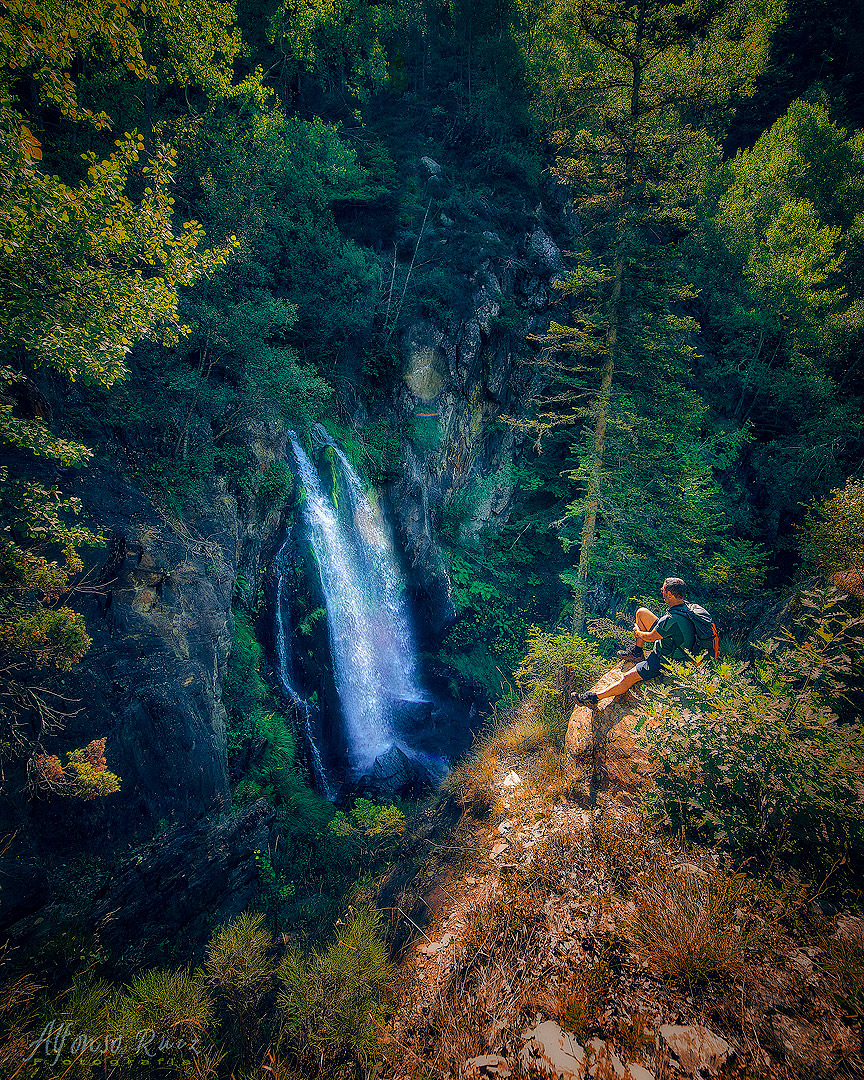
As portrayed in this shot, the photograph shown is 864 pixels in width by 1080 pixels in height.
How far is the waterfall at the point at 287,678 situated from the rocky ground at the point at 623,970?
529 cm

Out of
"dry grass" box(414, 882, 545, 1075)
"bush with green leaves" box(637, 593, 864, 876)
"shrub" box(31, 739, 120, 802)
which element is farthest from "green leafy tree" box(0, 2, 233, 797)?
"bush with green leaves" box(637, 593, 864, 876)

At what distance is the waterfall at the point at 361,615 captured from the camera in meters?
9.76

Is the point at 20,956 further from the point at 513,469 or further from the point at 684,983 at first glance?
the point at 513,469

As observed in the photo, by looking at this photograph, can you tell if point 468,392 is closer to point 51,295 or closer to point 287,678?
point 287,678

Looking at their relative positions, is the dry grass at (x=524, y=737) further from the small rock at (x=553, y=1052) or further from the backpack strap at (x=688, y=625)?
the small rock at (x=553, y=1052)

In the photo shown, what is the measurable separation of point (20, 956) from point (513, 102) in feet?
86.3

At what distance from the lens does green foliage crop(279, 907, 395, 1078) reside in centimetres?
321

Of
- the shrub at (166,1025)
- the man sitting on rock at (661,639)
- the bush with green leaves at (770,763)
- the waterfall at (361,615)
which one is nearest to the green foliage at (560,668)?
the man sitting on rock at (661,639)

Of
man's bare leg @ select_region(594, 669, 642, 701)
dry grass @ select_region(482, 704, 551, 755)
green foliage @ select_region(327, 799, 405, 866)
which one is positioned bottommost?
green foliage @ select_region(327, 799, 405, 866)

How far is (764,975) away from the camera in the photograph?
238 centimetres

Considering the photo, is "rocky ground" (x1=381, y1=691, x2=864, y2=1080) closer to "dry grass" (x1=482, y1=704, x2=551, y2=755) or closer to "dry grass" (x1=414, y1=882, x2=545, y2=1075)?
"dry grass" (x1=414, y1=882, x2=545, y2=1075)

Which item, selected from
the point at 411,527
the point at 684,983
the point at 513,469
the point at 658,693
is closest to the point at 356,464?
the point at 411,527

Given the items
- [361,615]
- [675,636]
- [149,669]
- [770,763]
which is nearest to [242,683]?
[149,669]

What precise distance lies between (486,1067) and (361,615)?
8.67 meters
